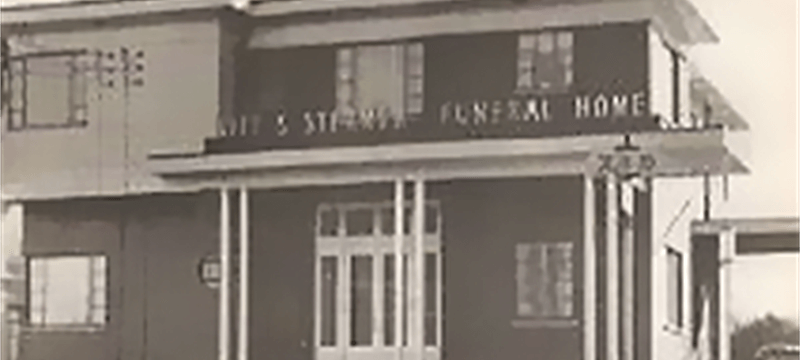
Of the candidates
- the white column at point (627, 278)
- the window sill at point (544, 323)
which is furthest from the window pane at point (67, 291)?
the white column at point (627, 278)

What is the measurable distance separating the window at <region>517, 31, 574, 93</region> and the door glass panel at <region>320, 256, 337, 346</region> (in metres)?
0.28

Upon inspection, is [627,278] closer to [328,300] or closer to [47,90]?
[328,300]

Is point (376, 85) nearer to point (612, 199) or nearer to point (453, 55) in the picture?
point (453, 55)

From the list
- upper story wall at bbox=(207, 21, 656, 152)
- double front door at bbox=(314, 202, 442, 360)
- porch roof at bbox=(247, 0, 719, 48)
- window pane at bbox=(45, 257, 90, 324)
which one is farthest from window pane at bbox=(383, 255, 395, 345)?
window pane at bbox=(45, 257, 90, 324)

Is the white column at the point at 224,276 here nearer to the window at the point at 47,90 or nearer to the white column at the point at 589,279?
the window at the point at 47,90

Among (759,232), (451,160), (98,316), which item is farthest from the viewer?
(98,316)

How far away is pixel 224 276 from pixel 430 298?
0.24m

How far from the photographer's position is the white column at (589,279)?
1.60 m

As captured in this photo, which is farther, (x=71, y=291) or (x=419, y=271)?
(x=71, y=291)

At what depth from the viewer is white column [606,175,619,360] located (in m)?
1.59

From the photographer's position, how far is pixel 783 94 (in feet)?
5.16

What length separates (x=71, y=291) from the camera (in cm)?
181

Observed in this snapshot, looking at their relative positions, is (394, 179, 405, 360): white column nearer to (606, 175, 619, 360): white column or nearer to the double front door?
the double front door

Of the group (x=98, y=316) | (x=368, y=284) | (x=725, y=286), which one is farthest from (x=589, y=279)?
(x=98, y=316)
